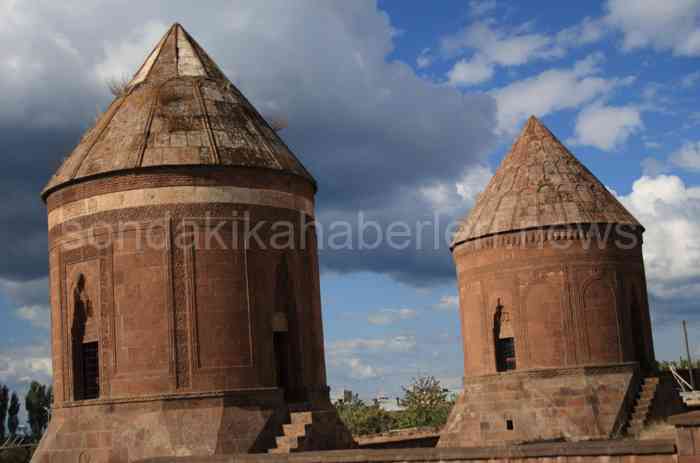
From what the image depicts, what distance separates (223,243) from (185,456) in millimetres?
4076

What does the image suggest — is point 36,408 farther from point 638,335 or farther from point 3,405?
point 638,335

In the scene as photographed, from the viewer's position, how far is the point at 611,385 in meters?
23.8

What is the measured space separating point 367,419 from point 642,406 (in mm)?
17315

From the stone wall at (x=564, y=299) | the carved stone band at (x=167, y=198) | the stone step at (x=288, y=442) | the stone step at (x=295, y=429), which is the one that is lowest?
the stone step at (x=288, y=442)

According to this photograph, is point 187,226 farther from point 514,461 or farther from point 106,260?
point 514,461

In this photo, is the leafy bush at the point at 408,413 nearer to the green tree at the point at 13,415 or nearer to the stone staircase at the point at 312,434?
the stone staircase at the point at 312,434

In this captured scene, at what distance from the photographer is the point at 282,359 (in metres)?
18.5

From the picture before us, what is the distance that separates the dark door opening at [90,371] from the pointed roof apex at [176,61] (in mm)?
5617

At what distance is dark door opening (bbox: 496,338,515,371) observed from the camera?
25297 mm

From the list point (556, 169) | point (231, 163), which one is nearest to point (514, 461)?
point (231, 163)

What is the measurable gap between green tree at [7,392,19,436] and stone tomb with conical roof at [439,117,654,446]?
4662 cm

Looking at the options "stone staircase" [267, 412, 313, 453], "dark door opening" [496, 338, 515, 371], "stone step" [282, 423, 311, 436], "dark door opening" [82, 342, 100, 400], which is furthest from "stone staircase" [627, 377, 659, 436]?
"dark door opening" [82, 342, 100, 400]

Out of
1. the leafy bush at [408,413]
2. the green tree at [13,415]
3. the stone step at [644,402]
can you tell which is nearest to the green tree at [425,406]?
the leafy bush at [408,413]

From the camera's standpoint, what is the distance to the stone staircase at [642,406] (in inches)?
908
